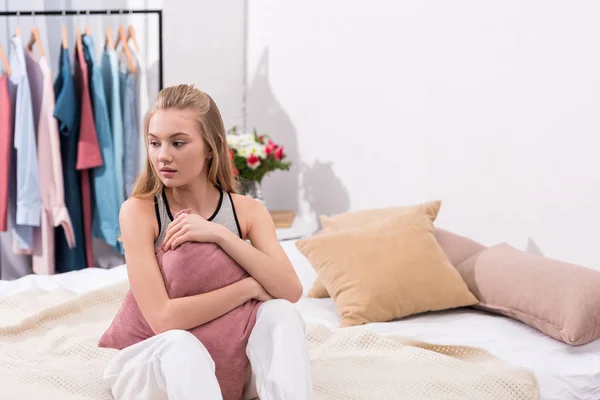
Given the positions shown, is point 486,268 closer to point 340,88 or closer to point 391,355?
point 391,355

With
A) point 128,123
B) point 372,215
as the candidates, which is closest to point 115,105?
point 128,123

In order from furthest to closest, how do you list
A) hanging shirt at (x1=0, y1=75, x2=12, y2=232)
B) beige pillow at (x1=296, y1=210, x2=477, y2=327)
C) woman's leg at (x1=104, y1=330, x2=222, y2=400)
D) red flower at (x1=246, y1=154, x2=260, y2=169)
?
hanging shirt at (x1=0, y1=75, x2=12, y2=232)
red flower at (x1=246, y1=154, x2=260, y2=169)
beige pillow at (x1=296, y1=210, x2=477, y2=327)
woman's leg at (x1=104, y1=330, x2=222, y2=400)

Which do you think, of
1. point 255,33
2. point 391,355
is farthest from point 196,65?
point 391,355

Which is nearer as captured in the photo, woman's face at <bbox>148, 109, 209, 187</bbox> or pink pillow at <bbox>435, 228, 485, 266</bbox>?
woman's face at <bbox>148, 109, 209, 187</bbox>

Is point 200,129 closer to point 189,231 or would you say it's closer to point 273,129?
point 189,231

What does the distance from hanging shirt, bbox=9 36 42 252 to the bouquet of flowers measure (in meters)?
0.93

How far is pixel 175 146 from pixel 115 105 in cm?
215

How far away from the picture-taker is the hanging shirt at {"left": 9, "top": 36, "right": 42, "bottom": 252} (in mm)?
3445

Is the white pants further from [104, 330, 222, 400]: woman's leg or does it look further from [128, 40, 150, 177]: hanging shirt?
[128, 40, 150, 177]: hanging shirt

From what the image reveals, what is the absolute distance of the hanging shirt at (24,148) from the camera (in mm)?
3445

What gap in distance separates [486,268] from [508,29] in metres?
0.89

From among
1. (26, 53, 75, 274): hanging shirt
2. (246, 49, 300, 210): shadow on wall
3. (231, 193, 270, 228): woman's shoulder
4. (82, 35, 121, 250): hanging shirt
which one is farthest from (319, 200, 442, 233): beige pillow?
(26, 53, 75, 274): hanging shirt

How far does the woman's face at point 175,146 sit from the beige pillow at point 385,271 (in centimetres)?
83

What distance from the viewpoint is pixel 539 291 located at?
84.0 inches
